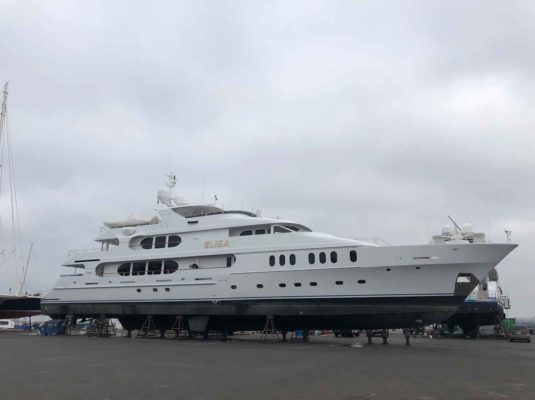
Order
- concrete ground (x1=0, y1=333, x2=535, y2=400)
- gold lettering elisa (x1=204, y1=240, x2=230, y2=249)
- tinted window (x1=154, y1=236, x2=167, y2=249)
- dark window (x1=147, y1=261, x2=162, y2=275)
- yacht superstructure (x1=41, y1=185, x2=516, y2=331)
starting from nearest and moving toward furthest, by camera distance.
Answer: concrete ground (x1=0, y1=333, x2=535, y2=400)
yacht superstructure (x1=41, y1=185, x2=516, y2=331)
gold lettering elisa (x1=204, y1=240, x2=230, y2=249)
dark window (x1=147, y1=261, x2=162, y2=275)
tinted window (x1=154, y1=236, x2=167, y2=249)

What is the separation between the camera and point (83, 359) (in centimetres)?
1512

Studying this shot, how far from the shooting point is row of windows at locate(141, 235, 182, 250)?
28.6 meters

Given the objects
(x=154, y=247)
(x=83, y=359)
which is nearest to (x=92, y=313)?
(x=154, y=247)

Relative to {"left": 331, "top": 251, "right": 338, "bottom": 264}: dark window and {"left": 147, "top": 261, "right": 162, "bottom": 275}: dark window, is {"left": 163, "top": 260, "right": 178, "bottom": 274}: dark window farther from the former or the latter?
{"left": 331, "top": 251, "right": 338, "bottom": 264}: dark window

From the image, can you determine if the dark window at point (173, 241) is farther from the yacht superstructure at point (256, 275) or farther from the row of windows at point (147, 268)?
the row of windows at point (147, 268)

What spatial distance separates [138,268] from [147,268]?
3.83 feet

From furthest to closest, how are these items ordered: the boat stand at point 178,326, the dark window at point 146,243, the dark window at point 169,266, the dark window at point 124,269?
the dark window at point 124,269 < the dark window at point 146,243 < the dark window at point 169,266 < the boat stand at point 178,326

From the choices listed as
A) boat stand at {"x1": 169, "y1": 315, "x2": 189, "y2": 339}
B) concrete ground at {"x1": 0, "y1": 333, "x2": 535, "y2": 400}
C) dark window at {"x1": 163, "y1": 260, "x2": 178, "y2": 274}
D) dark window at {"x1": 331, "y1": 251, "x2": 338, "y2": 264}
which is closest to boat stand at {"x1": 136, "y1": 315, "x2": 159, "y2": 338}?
boat stand at {"x1": 169, "y1": 315, "x2": 189, "y2": 339}

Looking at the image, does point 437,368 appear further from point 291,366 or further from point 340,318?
point 340,318

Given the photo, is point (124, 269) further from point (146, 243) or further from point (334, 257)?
point (334, 257)

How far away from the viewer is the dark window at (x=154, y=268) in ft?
94.6

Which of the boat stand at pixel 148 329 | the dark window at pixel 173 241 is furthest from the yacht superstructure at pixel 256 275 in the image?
the boat stand at pixel 148 329

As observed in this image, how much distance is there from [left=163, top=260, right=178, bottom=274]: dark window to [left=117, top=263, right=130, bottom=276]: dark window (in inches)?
120

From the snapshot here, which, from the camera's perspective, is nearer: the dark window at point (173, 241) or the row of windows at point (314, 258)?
the row of windows at point (314, 258)
